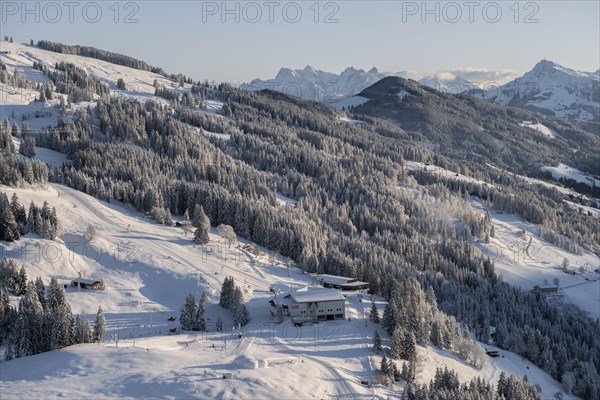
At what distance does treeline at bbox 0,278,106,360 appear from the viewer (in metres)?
66.8

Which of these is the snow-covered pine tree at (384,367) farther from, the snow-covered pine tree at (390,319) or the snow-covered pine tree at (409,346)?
the snow-covered pine tree at (390,319)

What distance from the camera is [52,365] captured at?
6119 cm

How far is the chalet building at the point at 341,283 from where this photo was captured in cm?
10506

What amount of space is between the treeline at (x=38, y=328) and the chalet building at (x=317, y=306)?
1128 inches

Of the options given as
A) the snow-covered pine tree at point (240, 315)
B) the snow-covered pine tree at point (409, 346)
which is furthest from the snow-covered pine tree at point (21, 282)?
the snow-covered pine tree at point (409, 346)

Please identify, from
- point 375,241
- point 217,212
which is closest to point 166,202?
point 217,212

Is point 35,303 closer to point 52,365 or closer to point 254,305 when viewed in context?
point 52,365

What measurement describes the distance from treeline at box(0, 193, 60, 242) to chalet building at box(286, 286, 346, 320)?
42.1 metres

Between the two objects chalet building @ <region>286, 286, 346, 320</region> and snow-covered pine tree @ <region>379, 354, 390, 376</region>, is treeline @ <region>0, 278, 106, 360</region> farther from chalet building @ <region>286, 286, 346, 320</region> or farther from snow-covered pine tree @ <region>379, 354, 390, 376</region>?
snow-covered pine tree @ <region>379, 354, 390, 376</region>

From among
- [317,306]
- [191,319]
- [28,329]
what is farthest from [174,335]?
[317,306]

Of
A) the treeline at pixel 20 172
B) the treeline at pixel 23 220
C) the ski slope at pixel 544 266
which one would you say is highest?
the treeline at pixel 20 172

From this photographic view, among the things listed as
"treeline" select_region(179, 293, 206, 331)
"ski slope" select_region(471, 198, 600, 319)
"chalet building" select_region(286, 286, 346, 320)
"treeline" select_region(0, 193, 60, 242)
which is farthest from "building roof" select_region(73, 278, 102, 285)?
"ski slope" select_region(471, 198, 600, 319)

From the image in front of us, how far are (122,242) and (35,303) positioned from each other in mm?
37960

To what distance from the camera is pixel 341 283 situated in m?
106
